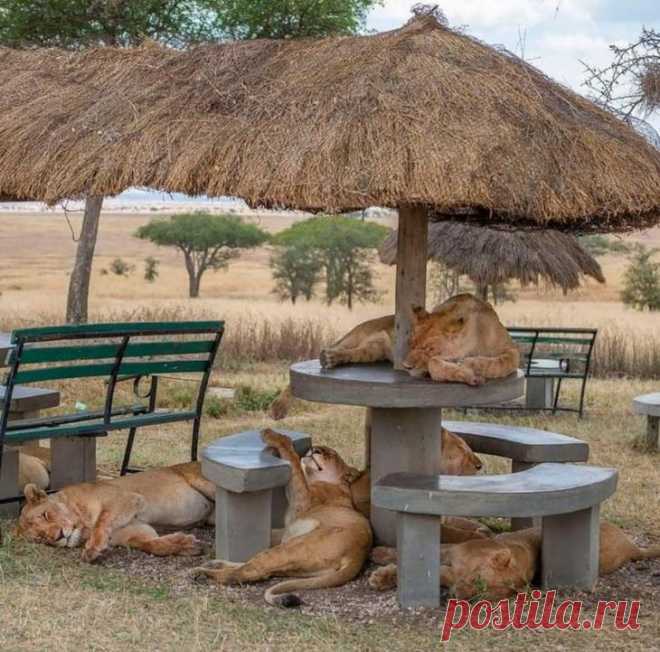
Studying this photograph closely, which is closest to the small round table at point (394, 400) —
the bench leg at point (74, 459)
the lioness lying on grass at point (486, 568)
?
the lioness lying on grass at point (486, 568)

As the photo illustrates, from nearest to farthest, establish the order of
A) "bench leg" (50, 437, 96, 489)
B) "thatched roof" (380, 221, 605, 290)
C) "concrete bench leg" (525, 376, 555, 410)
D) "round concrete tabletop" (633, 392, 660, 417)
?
1. "bench leg" (50, 437, 96, 489)
2. "round concrete tabletop" (633, 392, 660, 417)
3. "concrete bench leg" (525, 376, 555, 410)
4. "thatched roof" (380, 221, 605, 290)

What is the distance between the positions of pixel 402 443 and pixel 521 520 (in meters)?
1.18

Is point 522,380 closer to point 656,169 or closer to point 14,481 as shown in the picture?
point 656,169

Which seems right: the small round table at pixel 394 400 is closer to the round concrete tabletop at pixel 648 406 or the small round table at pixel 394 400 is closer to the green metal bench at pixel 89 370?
the green metal bench at pixel 89 370

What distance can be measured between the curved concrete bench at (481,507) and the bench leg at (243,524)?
0.80 m

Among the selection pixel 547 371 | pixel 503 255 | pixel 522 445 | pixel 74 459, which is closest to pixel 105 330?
pixel 74 459

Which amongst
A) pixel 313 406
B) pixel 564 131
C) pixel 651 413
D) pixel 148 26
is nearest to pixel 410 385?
pixel 564 131

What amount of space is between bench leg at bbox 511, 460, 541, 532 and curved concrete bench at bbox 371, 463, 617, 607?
1077mm

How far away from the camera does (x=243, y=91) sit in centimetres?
622

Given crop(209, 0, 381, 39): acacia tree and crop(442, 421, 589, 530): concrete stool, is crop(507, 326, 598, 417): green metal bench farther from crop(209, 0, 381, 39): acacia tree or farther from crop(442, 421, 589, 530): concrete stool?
crop(209, 0, 381, 39): acacia tree

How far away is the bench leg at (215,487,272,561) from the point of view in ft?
19.8

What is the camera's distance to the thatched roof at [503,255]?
15555 millimetres

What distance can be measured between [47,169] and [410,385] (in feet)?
7.03

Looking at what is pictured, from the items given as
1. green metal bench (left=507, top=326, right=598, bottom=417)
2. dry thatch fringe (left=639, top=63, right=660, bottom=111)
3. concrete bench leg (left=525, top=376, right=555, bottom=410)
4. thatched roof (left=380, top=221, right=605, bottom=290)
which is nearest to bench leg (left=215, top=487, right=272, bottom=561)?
green metal bench (left=507, top=326, right=598, bottom=417)
